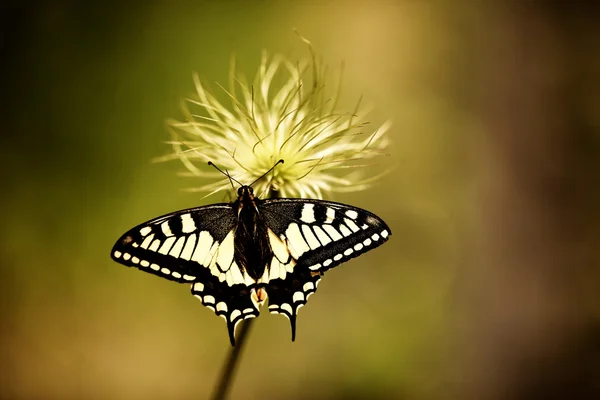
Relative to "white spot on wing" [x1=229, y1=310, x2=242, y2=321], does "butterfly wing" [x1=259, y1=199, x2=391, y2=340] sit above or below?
above

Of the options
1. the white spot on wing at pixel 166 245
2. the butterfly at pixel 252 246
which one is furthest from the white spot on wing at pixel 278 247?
the white spot on wing at pixel 166 245

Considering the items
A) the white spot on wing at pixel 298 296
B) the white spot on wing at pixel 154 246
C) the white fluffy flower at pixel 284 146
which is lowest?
the white spot on wing at pixel 298 296

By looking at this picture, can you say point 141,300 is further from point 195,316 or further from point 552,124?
point 552,124

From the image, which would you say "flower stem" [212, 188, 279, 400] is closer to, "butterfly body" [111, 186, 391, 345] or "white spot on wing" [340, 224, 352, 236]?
"butterfly body" [111, 186, 391, 345]

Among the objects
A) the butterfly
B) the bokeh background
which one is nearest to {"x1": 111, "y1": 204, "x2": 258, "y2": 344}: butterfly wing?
the butterfly

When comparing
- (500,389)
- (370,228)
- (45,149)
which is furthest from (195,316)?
(500,389)

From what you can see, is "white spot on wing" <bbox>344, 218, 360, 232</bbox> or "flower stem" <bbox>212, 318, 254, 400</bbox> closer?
"flower stem" <bbox>212, 318, 254, 400</bbox>

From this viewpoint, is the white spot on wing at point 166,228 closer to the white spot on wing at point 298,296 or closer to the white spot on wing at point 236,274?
the white spot on wing at point 236,274

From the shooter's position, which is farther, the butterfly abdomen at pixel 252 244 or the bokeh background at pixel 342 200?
the bokeh background at pixel 342 200
